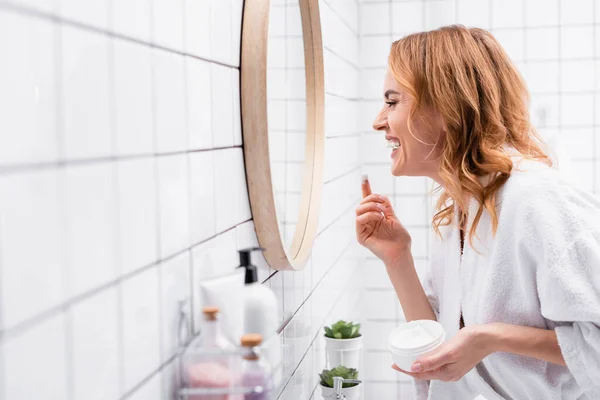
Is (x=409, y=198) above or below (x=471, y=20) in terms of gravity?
below

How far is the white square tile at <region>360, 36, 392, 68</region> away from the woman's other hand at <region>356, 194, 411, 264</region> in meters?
1.21

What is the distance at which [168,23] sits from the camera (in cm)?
83

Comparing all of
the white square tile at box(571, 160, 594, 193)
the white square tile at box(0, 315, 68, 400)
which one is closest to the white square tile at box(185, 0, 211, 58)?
the white square tile at box(0, 315, 68, 400)

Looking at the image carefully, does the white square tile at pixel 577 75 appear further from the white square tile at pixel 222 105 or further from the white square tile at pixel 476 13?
the white square tile at pixel 222 105

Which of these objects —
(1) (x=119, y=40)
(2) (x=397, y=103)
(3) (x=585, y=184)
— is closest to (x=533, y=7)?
(3) (x=585, y=184)

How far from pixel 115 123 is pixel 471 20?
222 centimetres

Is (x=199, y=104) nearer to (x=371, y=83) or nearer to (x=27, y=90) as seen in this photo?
(x=27, y=90)

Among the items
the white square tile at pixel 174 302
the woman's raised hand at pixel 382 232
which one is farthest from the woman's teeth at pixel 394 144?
the white square tile at pixel 174 302

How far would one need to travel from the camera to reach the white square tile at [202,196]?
0.91 meters

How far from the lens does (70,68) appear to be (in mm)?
597

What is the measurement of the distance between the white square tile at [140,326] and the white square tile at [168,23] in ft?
0.83

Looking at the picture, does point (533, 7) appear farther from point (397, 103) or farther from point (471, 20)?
point (397, 103)

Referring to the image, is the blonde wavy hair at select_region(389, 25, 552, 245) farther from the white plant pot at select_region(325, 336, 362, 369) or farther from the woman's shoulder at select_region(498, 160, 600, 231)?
the white plant pot at select_region(325, 336, 362, 369)

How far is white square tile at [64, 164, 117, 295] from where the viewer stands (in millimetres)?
601
